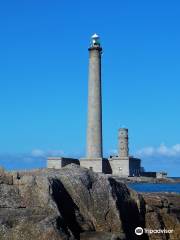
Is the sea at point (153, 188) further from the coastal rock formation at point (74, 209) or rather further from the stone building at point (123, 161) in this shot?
the coastal rock formation at point (74, 209)

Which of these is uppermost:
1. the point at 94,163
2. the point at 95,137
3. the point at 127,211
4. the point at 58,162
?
the point at 95,137

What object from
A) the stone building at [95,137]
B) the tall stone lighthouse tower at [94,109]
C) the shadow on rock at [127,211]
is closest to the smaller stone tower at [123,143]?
the stone building at [95,137]

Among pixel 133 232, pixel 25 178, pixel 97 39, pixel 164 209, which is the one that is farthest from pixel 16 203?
pixel 97 39

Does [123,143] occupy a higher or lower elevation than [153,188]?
higher

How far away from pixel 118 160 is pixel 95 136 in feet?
36.8

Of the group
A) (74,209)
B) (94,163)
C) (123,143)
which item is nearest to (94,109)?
(94,163)

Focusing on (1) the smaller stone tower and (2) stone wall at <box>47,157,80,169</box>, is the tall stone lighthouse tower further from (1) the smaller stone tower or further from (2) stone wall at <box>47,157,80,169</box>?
(1) the smaller stone tower

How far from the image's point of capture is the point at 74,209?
12281 mm

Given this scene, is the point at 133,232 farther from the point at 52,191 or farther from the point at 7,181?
the point at 7,181

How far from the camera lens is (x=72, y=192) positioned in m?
12.7

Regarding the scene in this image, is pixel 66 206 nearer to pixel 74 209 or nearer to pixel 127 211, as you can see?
pixel 74 209

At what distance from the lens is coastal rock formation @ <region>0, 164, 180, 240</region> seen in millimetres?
10094

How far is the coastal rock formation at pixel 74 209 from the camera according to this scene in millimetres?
10094

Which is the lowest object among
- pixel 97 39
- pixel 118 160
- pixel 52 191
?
pixel 52 191
